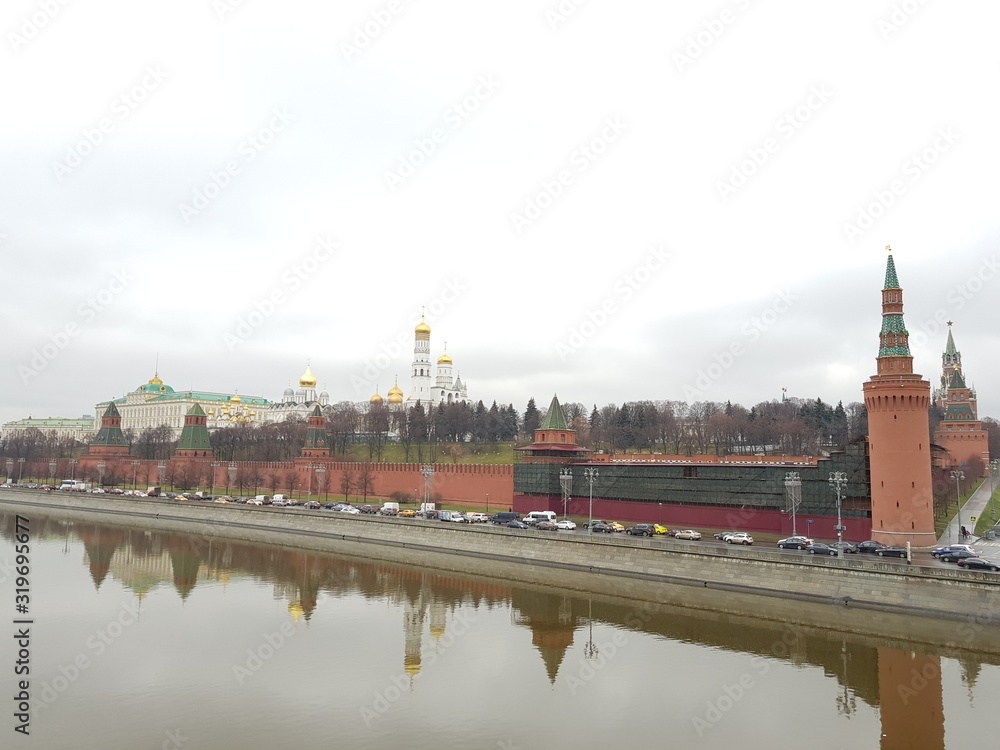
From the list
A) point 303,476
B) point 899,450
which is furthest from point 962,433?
point 303,476

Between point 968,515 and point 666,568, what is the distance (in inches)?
1172

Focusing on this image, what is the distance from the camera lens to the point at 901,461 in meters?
34.8

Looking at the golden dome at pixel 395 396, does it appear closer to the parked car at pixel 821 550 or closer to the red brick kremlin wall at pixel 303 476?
the red brick kremlin wall at pixel 303 476

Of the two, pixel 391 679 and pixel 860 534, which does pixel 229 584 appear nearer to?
pixel 391 679

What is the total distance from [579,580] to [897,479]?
50.8 feet

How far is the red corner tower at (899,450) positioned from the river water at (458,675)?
1082 cm

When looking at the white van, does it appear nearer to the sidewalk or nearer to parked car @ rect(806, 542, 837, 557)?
parked car @ rect(806, 542, 837, 557)

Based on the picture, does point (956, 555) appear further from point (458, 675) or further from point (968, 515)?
point (968, 515)

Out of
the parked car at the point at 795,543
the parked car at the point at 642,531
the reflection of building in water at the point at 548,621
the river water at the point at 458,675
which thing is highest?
the parked car at the point at 795,543

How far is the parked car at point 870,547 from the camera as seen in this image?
3158 cm

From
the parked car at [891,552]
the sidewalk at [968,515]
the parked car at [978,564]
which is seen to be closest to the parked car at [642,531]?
the parked car at [891,552]

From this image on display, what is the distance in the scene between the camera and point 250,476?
73.4 metres

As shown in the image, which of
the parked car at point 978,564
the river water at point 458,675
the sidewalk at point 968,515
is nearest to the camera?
the river water at point 458,675

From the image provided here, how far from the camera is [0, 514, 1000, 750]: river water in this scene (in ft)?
54.9
